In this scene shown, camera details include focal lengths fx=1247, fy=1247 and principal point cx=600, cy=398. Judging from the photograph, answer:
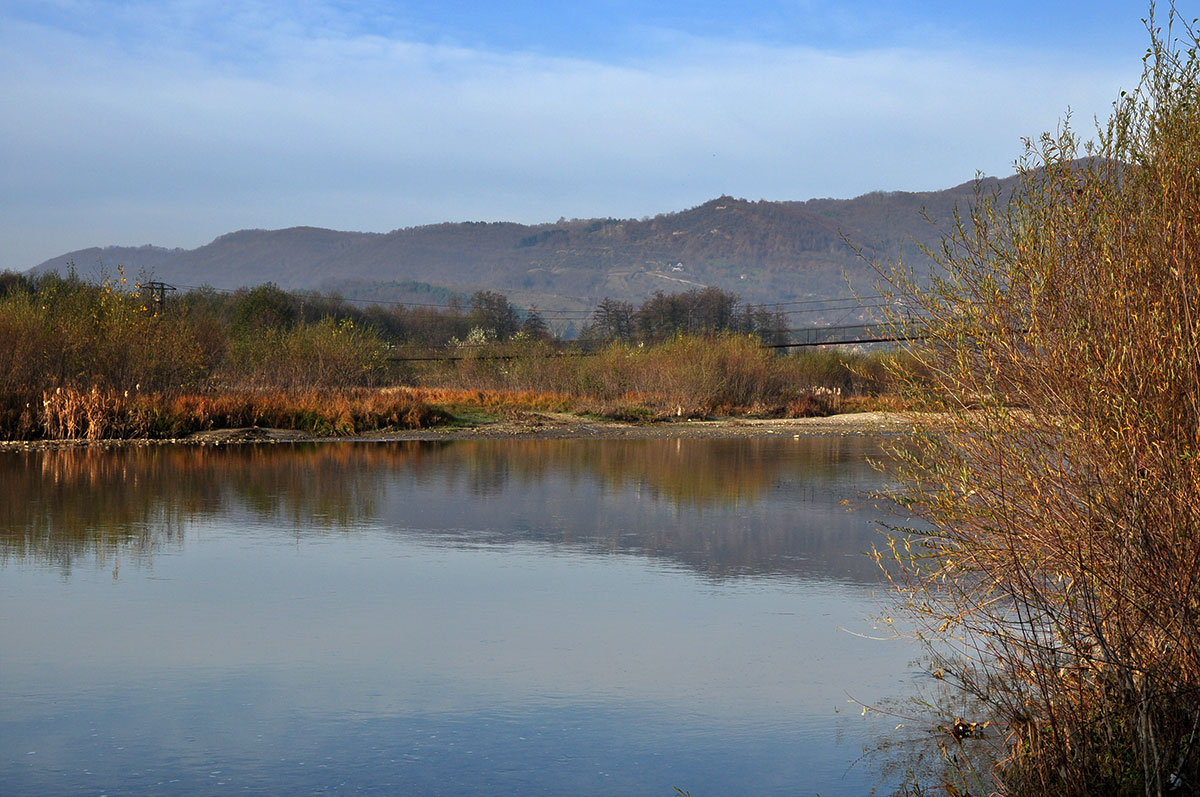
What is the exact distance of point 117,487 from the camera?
19781 millimetres

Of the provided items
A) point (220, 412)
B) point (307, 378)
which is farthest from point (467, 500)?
point (307, 378)

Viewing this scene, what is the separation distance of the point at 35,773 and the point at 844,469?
66.9 ft

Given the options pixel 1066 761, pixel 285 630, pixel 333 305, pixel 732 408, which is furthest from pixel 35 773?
pixel 333 305

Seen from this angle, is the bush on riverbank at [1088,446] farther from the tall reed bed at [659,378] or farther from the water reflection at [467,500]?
the tall reed bed at [659,378]

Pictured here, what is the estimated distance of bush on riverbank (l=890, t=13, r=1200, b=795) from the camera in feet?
19.1

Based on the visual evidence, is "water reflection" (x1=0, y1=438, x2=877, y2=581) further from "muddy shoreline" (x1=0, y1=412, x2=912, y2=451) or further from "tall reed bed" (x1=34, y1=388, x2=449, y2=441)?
"tall reed bed" (x1=34, y1=388, x2=449, y2=441)

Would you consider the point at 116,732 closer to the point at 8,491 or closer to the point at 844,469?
the point at 8,491

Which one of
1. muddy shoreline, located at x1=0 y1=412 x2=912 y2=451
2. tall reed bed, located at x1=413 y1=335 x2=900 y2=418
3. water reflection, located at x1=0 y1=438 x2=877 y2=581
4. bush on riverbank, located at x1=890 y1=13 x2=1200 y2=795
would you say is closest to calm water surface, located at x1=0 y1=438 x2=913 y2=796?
water reflection, located at x1=0 y1=438 x2=877 y2=581

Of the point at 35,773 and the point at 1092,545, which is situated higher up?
the point at 1092,545

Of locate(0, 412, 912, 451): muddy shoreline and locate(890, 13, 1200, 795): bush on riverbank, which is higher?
locate(890, 13, 1200, 795): bush on riverbank

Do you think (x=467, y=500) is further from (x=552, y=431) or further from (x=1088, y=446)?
(x=552, y=431)

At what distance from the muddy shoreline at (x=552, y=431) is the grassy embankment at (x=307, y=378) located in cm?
83

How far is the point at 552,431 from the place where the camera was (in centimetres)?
Result: 3944

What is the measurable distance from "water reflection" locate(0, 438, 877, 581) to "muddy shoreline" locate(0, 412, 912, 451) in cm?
222
